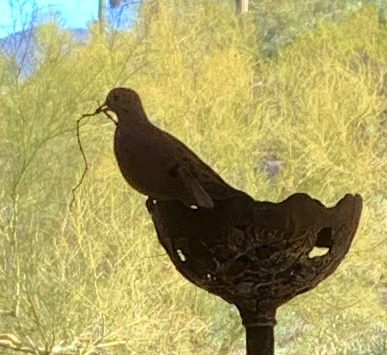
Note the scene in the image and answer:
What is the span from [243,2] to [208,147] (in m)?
0.20

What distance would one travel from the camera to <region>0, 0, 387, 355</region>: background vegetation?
1.00 m

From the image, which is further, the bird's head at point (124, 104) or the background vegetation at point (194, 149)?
the background vegetation at point (194, 149)

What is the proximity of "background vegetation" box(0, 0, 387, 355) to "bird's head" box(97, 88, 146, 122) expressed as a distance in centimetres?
33

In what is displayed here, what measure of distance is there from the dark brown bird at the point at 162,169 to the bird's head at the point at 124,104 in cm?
1

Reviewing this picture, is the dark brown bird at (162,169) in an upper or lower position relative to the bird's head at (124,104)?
lower

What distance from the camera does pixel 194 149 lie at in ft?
3.35

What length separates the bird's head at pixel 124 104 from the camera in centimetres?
65

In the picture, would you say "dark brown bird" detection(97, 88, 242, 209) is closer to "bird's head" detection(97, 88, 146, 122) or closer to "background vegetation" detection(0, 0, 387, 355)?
"bird's head" detection(97, 88, 146, 122)

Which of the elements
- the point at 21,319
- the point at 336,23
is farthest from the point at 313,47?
the point at 21,319

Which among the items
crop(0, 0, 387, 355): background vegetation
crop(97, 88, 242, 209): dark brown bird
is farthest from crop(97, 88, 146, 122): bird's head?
crop(0, 0, 387, 355): background vegetation

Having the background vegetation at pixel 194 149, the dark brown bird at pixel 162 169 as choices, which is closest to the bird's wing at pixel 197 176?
the dark brown bird at pixel 162 169

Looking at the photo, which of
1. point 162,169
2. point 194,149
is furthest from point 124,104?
point 194,149

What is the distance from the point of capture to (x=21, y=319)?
39.4 inches

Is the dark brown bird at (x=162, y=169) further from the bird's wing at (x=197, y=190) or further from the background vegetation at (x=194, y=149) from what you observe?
the background vegetation at (x=194, y=149)
